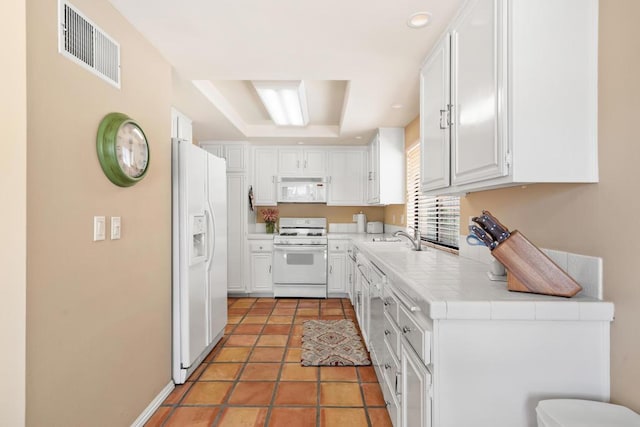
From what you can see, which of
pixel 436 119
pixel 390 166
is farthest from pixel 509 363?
pixel 390 166

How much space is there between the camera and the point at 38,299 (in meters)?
1.28

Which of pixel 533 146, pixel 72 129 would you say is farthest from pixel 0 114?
pixel 533 146

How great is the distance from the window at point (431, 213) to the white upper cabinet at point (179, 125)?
2405mm

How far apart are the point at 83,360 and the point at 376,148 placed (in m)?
3.54

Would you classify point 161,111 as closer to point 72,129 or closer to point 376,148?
point 72,129

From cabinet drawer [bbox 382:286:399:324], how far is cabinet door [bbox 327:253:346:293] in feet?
8.81

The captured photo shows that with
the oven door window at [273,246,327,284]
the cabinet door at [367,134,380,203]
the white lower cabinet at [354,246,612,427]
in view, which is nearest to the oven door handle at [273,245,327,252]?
the oven door window at [273,246,327,284]

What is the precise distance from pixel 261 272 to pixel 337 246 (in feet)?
3.78

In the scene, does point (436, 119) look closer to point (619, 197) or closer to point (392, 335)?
point (619, 197)

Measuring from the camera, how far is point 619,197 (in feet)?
3.80

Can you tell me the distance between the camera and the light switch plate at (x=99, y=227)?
63.1 inches

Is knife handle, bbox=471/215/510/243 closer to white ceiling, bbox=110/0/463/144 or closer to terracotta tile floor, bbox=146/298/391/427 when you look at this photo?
white ceiling, bbox=110/0/463/144

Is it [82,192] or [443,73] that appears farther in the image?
[443,73]

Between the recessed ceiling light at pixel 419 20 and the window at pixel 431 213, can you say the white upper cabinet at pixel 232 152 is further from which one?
the recessed ceiling light at pixel 419 20
